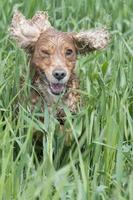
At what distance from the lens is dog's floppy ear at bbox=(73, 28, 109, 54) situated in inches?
212

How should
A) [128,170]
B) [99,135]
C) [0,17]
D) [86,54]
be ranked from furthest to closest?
1. [0,17]
2. [86,54]
3. [99,135]
4. [128,170]

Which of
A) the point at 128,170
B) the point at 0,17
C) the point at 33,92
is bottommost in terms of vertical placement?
the point at 128,170

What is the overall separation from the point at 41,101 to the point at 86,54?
1.74 ft

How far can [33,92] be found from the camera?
5.19 meters

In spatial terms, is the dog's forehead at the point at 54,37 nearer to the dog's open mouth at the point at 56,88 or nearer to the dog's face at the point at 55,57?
the dog's face at the point at 55,57

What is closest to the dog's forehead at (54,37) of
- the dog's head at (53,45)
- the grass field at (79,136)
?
the dog's head at (53,45)

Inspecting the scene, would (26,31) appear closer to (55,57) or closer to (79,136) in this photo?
(55,57)

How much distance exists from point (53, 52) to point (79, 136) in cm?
49

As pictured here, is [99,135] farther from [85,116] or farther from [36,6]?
[36,6]

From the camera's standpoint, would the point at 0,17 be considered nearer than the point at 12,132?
No

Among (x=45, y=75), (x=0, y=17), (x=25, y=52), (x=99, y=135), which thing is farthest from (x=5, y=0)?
(x=99, y=135)

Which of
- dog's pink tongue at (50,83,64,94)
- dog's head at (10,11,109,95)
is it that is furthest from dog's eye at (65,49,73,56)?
dog's pink tongue at (50,83,64,94)

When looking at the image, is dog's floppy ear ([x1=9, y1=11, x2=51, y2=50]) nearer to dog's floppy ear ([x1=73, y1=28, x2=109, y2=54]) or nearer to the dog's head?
the dog's head

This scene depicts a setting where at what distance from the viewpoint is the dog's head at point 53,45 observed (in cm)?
500
